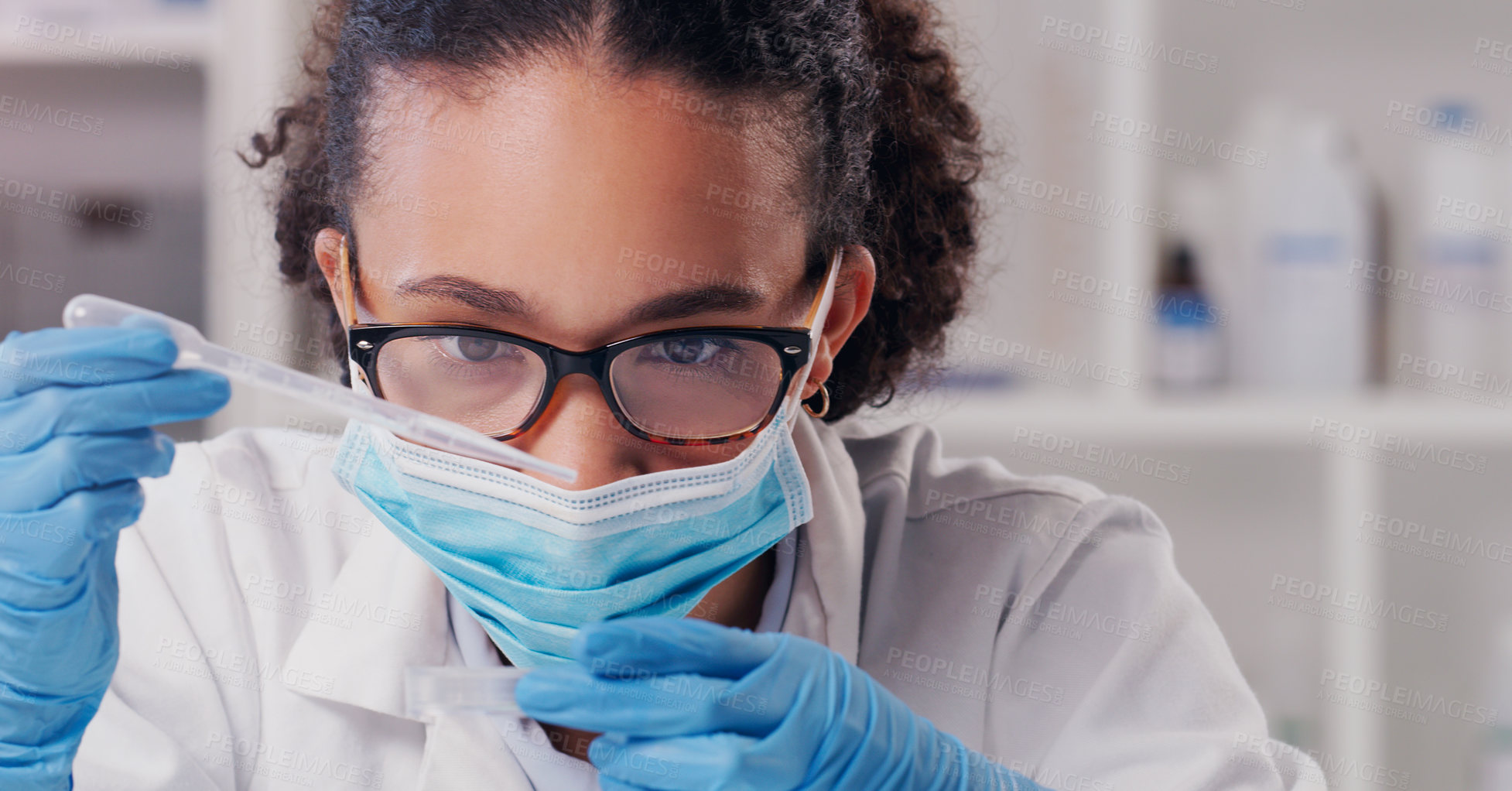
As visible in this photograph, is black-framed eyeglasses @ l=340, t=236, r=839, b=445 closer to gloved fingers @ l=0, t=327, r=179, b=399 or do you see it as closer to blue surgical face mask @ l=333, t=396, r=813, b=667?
blue surgical face mask @ l=333, t=396, r=813, b=667

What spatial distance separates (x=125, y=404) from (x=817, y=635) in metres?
0.59

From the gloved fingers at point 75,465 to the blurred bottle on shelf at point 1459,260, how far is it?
1.60 meters

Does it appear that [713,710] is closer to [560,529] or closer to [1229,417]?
[560,529]

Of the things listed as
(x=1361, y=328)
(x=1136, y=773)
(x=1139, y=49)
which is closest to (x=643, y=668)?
(x=1136, y=773)

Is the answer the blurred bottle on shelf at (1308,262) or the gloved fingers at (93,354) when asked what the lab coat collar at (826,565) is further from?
the blurred bottle on shelf at (1308,262)

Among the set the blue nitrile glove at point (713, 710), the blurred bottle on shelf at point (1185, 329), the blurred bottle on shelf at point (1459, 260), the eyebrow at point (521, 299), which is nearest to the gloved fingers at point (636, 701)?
the blue nitrile glove at point (713, 710)

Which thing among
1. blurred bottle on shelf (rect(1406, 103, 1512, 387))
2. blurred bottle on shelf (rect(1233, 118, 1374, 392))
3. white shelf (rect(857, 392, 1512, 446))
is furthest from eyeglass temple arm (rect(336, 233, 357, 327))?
blurred bottle on shelf (rect(1406, 103, 1512, 387))

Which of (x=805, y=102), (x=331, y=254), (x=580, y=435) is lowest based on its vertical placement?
(x=580, y=435)

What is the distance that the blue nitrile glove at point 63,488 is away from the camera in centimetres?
72

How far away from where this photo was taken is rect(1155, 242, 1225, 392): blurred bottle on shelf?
1583mm

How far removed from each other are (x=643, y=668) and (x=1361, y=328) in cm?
132

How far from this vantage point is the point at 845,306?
97 cm

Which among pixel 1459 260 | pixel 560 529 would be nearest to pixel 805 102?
pixel 560 529

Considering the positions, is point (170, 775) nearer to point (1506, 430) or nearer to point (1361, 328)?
point (1361, 328)
